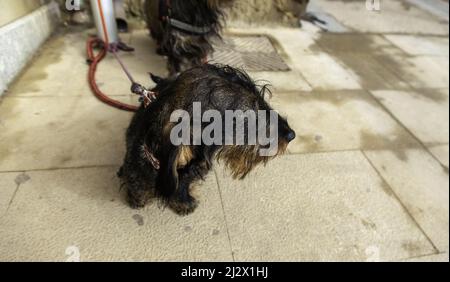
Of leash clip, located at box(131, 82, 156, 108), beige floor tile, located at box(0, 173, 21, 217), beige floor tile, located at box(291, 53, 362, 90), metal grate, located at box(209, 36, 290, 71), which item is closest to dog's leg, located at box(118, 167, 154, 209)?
leash clip, located at box(131, 82, 156, 108)

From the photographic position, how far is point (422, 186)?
332 centimetres

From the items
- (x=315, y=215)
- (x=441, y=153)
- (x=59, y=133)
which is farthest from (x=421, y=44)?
(x=59, y=133)

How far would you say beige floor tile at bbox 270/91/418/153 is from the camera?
352 cm

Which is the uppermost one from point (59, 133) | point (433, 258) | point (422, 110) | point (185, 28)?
point (185, 28)

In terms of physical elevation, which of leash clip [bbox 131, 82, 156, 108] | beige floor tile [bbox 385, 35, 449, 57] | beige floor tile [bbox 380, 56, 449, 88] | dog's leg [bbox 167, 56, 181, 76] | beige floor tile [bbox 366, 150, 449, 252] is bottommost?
beige floor tile [bbox 366, 150, 449, 252]

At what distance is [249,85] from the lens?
1949 mm

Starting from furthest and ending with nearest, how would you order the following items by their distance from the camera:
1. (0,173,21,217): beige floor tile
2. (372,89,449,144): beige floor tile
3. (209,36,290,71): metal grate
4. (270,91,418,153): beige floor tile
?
1. (209,36,290,71): metal grate
2. (372,89,449,144): beige floor tile
3. (270,91,418,153): beige floor tile
4. (0,173,21,217): beige floor tile

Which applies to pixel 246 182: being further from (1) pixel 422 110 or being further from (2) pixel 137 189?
(1) pixel 422 110

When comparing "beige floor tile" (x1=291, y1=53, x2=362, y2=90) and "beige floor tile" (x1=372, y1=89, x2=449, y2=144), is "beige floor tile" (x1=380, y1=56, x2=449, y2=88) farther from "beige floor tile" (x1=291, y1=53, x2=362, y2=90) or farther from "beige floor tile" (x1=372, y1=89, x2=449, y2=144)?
"beige floor tile" (x1=291, y1=53, x2=362, y2=90)

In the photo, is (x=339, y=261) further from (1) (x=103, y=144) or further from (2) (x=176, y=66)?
(2) (x=176, y=66)

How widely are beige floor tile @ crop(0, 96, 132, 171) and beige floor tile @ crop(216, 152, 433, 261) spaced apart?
1.14 m

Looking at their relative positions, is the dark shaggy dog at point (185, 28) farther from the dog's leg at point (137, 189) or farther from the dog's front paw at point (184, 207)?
the dog's front paw at point (184, 207)

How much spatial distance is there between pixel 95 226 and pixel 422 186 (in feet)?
10.6
